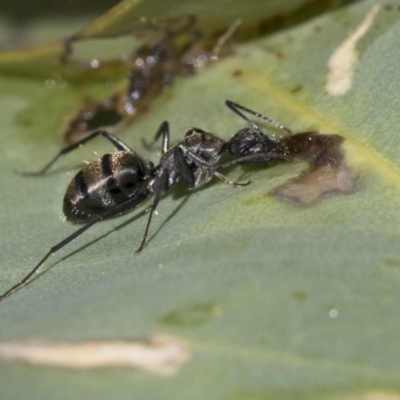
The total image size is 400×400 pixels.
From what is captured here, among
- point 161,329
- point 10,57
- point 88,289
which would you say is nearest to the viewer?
point 161,329

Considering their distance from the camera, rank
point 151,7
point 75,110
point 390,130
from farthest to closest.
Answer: point 75,110, point 151,7, point 390,130

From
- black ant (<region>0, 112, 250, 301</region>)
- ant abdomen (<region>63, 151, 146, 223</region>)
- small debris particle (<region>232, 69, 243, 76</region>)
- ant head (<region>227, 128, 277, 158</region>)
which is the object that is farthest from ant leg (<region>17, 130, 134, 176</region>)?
small debris particle (<region>232, 69, 243, 76</region>)

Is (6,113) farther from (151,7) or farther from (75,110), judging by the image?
(151,7)

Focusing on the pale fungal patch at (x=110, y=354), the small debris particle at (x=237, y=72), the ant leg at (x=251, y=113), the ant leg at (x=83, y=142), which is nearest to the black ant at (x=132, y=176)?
the ant leg at (x=83, y=142)

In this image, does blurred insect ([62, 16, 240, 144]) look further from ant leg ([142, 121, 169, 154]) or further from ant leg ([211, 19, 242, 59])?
ant leg ([142, 121, 169, 154])

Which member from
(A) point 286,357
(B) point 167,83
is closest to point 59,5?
(B) point 167,83

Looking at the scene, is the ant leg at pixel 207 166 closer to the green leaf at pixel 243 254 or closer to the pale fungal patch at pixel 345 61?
the green leaf at pixel 243 254
